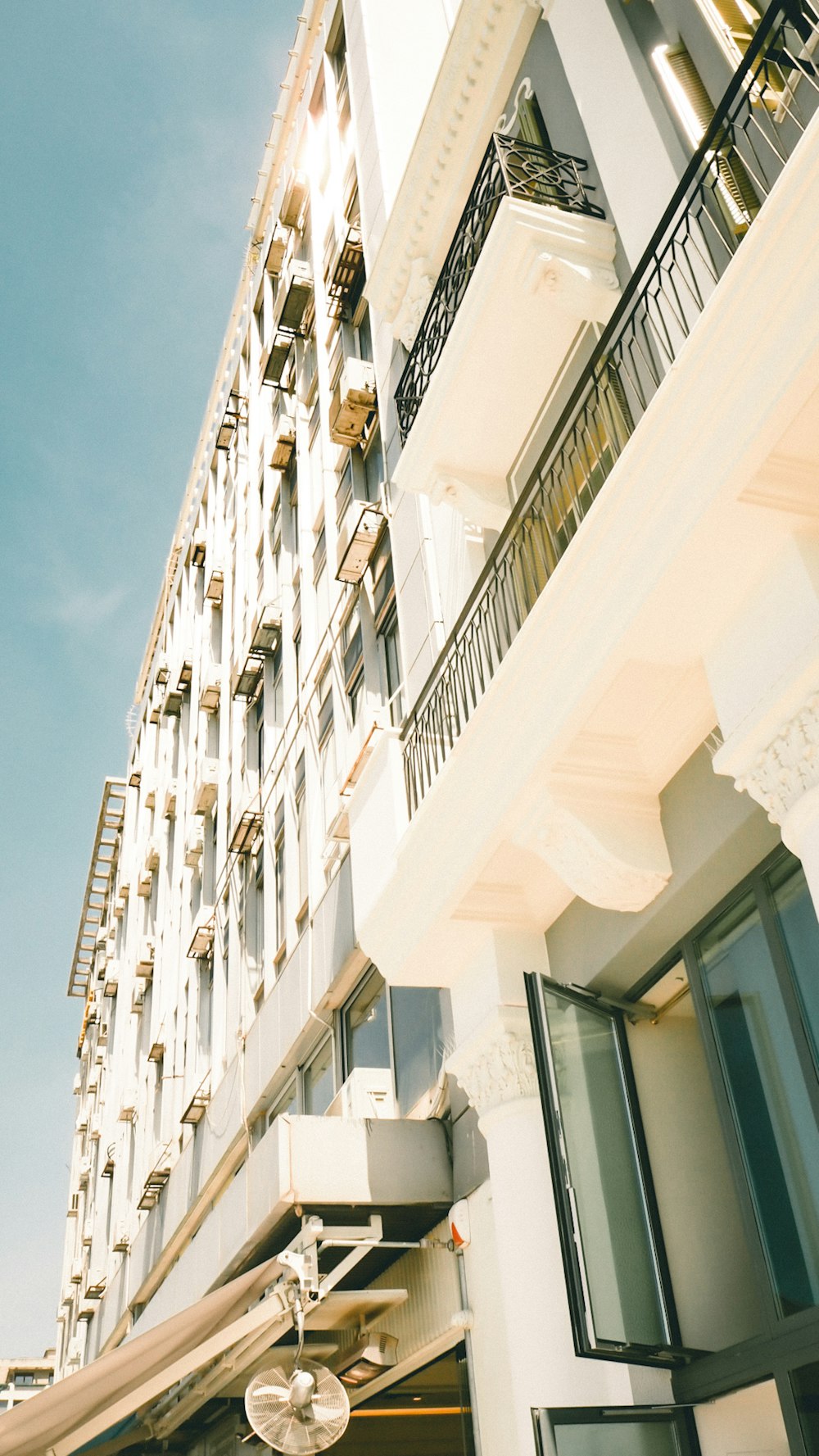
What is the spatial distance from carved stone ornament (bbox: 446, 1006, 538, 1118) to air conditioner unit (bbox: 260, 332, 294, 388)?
16.1 m

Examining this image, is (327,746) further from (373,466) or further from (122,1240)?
(122,1240)

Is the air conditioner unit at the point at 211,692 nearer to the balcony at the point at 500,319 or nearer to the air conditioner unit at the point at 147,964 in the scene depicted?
the air conditioner unit at the point at 147,964

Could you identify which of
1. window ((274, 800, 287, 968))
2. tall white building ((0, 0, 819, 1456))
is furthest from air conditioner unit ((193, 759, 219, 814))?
tall white building ((0, 0, 819, 1456))

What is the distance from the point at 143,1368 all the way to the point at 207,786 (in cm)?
1480

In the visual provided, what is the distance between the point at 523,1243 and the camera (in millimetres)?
7570

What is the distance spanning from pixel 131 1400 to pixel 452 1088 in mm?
3752

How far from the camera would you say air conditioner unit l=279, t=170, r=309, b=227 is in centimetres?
2291

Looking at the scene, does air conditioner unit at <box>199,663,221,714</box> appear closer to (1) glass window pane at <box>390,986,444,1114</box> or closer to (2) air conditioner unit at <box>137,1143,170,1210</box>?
(2) air conditioner unit at <box>137,1143,170,1210</box>

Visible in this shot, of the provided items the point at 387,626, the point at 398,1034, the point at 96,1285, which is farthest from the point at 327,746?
the point at 96,1285

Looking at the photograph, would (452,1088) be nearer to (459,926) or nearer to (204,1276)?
(459,926)

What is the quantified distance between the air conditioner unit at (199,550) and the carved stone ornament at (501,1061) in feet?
81.9

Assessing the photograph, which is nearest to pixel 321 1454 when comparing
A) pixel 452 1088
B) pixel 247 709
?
pixel 452 1088

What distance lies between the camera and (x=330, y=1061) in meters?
13.8

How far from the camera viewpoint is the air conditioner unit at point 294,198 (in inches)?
902
